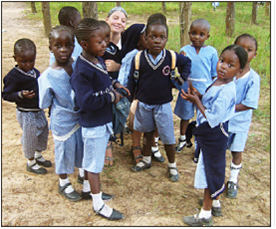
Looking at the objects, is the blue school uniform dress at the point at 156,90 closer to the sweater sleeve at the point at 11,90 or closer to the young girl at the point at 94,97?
the young girl at the point at 94,97

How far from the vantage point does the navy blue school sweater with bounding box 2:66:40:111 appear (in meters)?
2.93

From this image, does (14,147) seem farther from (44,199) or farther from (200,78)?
(200,78)

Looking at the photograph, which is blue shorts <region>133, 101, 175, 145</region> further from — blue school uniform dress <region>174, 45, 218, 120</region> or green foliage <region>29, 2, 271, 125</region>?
green foliage <region>29, 2, 271, 125</region>

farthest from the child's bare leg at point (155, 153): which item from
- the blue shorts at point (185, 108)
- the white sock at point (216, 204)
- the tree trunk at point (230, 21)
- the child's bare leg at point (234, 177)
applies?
the tree trunk at point (230, 21)

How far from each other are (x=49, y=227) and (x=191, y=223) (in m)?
1.39

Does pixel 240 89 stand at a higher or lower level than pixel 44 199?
higher

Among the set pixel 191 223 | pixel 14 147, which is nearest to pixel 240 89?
pixel 191 223

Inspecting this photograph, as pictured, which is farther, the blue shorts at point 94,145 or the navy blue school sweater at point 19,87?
the navy blue school sweater at point 19,87

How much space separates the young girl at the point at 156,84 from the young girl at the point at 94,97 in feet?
1.40

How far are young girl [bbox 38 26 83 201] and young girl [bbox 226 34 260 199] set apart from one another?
5.63ft

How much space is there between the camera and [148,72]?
2.90m

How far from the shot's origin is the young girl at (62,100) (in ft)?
7.79

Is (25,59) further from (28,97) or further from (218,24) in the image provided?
(218,24)

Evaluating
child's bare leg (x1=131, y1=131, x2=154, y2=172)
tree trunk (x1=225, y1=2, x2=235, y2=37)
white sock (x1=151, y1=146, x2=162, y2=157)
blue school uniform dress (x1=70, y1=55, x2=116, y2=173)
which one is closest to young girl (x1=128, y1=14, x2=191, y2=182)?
child's bare leg (x1=131, y1=131, x2=154, y2=172)
